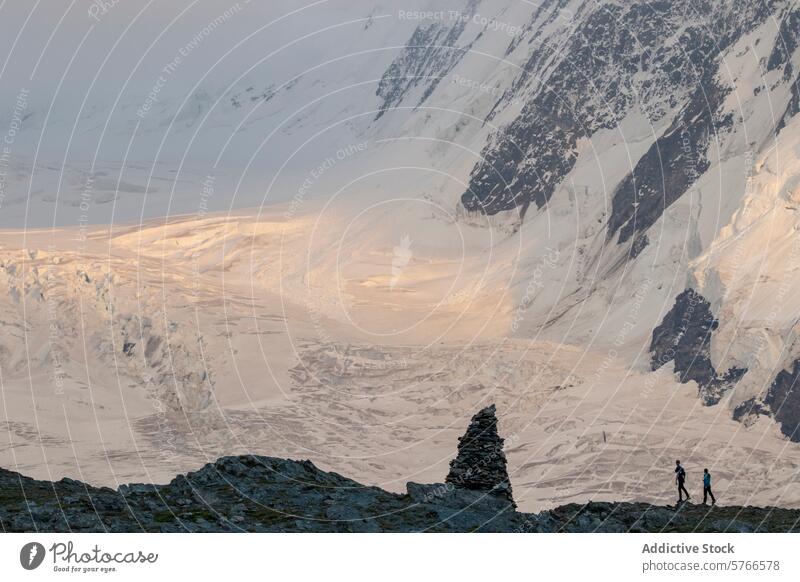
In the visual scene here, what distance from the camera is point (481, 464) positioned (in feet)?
239

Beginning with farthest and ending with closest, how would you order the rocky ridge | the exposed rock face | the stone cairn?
the stone cairn
the rocky ridge
the exposed rock face

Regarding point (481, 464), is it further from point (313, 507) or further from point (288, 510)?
point (288, 510)

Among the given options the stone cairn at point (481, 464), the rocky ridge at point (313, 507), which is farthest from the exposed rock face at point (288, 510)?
the stone cairn at point (481, 464)

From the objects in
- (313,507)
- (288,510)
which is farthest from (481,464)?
(288,510)

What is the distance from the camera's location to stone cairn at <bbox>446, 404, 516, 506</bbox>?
2852 inches

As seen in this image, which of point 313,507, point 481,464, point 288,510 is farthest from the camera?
point 481,464

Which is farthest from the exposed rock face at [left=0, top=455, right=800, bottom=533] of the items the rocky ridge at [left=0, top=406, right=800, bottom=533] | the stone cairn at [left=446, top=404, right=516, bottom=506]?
the stone cairn at [left=446, top=404, right=516, bottom=506]

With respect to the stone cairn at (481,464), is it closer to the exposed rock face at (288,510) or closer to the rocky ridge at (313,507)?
the rocky ridge at (313,507)

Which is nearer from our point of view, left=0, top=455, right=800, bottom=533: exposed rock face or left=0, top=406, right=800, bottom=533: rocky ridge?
left=0, top=455, right=800, bottom=533: exposed rock face

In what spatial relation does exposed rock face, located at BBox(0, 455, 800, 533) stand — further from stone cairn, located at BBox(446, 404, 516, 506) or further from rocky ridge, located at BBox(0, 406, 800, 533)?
stone cairn, located at BBox(446, 404, 516, 506)

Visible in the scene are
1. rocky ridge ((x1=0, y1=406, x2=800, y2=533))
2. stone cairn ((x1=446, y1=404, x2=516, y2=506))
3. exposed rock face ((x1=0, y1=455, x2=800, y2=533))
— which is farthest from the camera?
stone cairn ((x1=446, y1=404, x2=516, y2=506))

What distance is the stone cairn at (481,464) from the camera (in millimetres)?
72438
